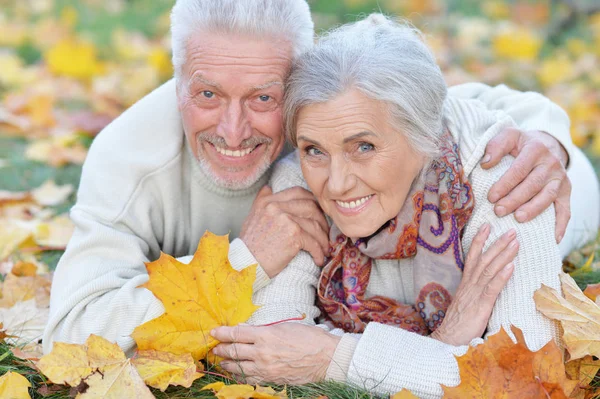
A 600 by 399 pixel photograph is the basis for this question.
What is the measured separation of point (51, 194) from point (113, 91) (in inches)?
80.6

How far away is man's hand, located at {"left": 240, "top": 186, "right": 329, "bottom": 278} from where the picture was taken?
2.74 metres

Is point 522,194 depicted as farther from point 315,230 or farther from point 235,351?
point 235,351

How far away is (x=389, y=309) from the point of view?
2812 millimetres

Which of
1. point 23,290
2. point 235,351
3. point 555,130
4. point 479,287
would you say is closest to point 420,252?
point 479,287

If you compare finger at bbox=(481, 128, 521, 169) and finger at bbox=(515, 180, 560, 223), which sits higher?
finger at bbox=(481, 128, 521, 169)

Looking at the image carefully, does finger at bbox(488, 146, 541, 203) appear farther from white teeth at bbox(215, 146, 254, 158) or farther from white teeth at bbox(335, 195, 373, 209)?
white teeth at bbox(215, 146, 254, 158)

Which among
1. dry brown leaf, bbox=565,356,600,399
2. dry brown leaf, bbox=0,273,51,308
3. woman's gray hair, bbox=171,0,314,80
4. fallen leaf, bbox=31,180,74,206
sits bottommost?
fallen leaf, bbox=31,180,74,206

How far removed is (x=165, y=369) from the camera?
7.97 ft

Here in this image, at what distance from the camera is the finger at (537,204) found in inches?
101

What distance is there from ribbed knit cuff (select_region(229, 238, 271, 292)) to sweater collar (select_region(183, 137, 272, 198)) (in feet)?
1.44

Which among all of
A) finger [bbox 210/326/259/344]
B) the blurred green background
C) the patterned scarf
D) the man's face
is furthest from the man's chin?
the blurred green background

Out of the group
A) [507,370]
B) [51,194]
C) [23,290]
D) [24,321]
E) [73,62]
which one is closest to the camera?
[507,370]

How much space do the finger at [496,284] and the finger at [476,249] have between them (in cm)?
11

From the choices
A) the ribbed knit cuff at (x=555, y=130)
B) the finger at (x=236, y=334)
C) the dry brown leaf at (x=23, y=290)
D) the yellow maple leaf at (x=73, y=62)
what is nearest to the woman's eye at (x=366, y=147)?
the finger at (x=236, y=334)
